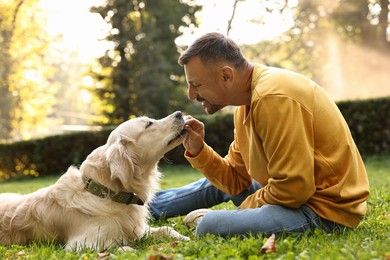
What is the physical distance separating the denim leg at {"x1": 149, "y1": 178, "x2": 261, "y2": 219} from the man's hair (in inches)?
60.1

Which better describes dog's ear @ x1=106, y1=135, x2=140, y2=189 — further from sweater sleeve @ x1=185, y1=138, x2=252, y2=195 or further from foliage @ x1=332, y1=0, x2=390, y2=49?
foliage @ x1=332, y1=0, x2=390, y2=49

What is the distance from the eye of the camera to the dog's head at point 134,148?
3879 mm

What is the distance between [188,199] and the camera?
184 inches

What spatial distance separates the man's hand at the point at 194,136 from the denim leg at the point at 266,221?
0.92 m

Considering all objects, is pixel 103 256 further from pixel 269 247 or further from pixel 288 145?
pixel 288 145

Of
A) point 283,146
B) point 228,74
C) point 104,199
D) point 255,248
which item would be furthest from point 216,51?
point 104,199

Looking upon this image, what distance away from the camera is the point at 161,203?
4859 millimetres

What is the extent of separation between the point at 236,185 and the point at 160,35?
58.7ft

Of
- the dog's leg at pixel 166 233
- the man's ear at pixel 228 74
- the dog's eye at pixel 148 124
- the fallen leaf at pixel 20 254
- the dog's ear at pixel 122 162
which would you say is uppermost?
the man's ear at pixel 228 74

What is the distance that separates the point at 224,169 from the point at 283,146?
1.25 meters

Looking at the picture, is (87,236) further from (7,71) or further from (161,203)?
(7,71)

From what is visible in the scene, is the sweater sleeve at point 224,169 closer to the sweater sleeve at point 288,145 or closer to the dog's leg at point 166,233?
the dog's leg at point 166,233

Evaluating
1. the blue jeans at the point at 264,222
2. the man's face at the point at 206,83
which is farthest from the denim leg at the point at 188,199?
the man's face at the point at 206,83

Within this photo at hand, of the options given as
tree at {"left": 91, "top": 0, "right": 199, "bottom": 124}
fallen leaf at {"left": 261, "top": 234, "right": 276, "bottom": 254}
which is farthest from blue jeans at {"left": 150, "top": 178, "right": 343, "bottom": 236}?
tree at {"left": 91, "top": 0, "right": 199, "bottom": 124}
